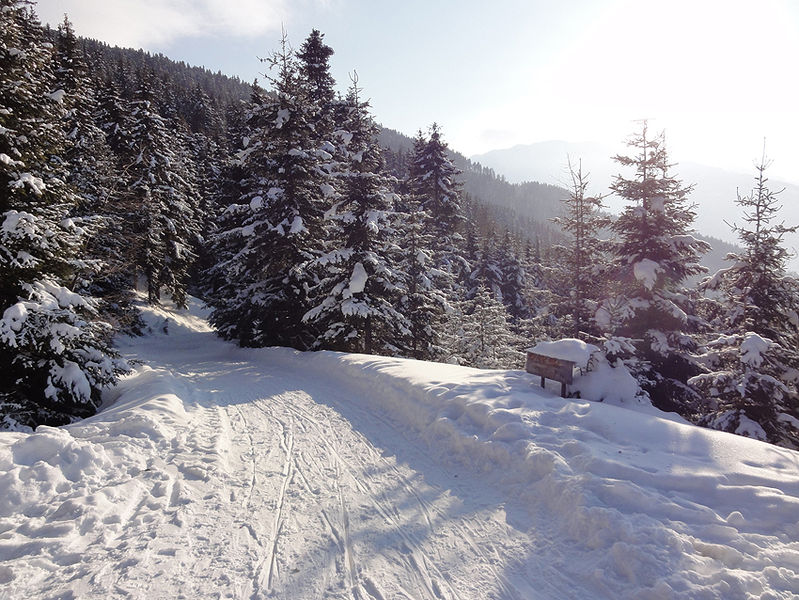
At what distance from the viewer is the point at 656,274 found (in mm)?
10773

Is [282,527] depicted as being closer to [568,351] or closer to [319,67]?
[568,351]

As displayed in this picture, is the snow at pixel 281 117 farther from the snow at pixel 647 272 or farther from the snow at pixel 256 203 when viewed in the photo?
the snow at pixel 647 272

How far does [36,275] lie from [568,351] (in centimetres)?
1002

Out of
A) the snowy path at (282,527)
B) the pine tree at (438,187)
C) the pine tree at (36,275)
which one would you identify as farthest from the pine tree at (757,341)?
the pine tree at (438,187)

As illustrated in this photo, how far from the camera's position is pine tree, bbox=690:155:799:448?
8812mm

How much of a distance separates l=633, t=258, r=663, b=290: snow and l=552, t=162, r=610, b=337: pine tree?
8.66 feet

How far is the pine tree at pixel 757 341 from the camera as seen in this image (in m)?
8.81

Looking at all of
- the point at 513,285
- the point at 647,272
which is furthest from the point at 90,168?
the point at 513,285

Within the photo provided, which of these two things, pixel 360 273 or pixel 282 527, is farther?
pixel 360 273

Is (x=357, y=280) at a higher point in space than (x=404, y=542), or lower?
higher

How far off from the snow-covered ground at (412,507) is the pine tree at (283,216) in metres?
9.59

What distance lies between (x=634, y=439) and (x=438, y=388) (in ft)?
11.4

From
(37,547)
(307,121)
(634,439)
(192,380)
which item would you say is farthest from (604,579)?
(307,121)

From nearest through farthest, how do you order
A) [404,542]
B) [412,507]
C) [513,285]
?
[404,542] < [412,507] < [513,285]
